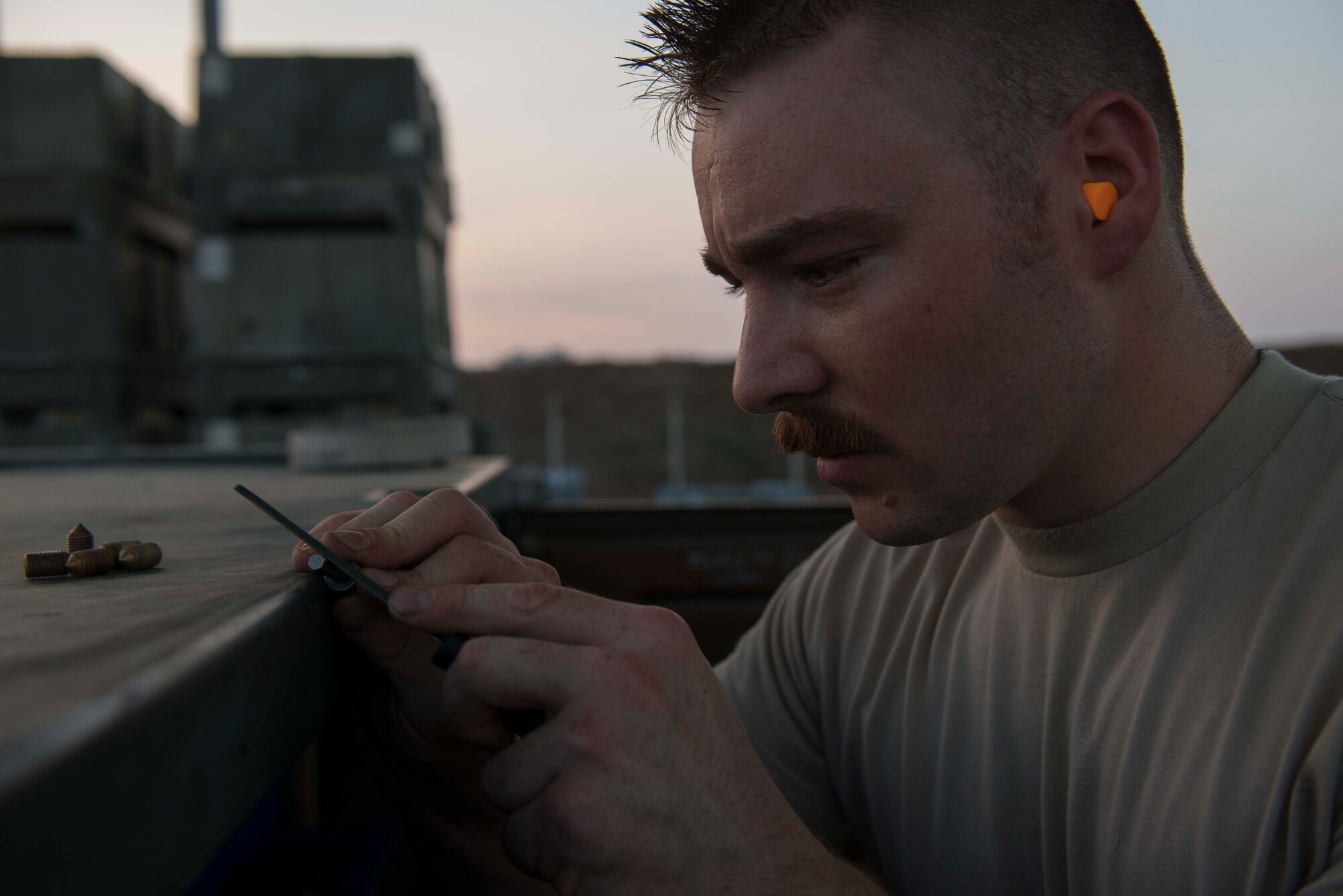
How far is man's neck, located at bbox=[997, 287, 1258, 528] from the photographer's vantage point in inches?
43.4

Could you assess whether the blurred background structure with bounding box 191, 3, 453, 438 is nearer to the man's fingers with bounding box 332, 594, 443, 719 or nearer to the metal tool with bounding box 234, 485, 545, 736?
the man's fingers with bounding box 332, 594, 443, 719

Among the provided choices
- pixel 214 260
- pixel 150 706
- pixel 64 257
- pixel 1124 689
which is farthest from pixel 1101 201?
pixel 64 257

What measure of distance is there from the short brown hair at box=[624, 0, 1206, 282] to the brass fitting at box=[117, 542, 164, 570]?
0.80m

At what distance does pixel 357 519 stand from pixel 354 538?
60 mm

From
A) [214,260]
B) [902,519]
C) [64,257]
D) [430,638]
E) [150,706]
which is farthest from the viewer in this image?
[64,257]

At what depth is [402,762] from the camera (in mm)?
1154

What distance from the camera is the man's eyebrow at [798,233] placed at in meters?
1.04

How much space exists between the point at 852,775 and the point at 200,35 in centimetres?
491

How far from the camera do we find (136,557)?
847 mm

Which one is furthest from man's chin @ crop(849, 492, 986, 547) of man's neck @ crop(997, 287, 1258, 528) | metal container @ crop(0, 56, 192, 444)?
metal container @ crop(0, 56, 192, 444)

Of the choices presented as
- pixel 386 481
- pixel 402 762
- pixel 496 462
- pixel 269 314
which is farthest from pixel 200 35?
pixel 402 762

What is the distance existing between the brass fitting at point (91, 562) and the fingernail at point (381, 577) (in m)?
0.21

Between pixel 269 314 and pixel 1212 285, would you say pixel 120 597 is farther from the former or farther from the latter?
pixel 269 314

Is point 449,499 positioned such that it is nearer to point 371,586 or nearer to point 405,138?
point 371,586
